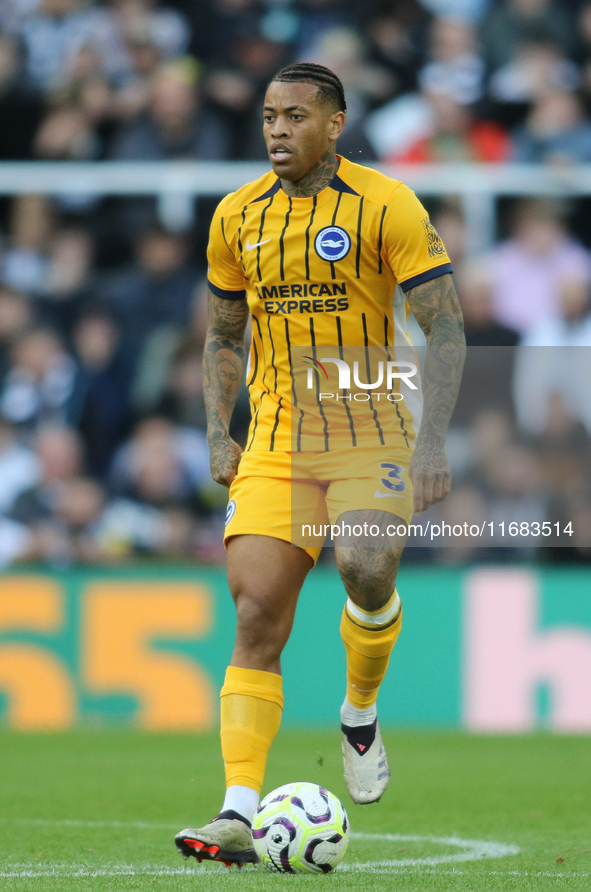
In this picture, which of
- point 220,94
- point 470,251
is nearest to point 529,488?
point 470,251

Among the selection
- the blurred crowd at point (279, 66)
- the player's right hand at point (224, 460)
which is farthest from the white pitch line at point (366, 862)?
the blurred crowd at point (279, 66)

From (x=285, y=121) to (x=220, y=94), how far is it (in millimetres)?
6676

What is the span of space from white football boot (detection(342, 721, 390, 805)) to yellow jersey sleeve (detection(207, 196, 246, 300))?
1538 mm

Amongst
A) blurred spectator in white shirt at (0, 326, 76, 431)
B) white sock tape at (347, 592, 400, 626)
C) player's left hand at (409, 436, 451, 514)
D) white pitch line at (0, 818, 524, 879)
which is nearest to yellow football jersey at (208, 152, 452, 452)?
player's left hand at (409, 436, 451, 514)

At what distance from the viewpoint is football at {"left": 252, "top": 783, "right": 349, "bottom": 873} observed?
12.8 ft

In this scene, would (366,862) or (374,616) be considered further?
(374,616)

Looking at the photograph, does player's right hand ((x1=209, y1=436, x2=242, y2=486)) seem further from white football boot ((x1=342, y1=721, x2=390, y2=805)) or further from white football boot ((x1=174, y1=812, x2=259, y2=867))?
white football boot ((x1=174, y1=812, x2=259, y2=867))

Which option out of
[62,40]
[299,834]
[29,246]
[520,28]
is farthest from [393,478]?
[62,40]

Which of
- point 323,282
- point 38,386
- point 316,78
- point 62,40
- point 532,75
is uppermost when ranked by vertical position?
point 62,40

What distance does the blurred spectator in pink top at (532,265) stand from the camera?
979cm

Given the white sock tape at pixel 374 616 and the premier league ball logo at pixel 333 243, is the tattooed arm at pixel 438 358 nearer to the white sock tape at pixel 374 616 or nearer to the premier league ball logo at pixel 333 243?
the premier league ball logo at pixel 333 243

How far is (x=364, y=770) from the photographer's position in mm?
4590

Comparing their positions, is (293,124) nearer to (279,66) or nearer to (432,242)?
(432,242)

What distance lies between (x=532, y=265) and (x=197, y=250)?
250cm
